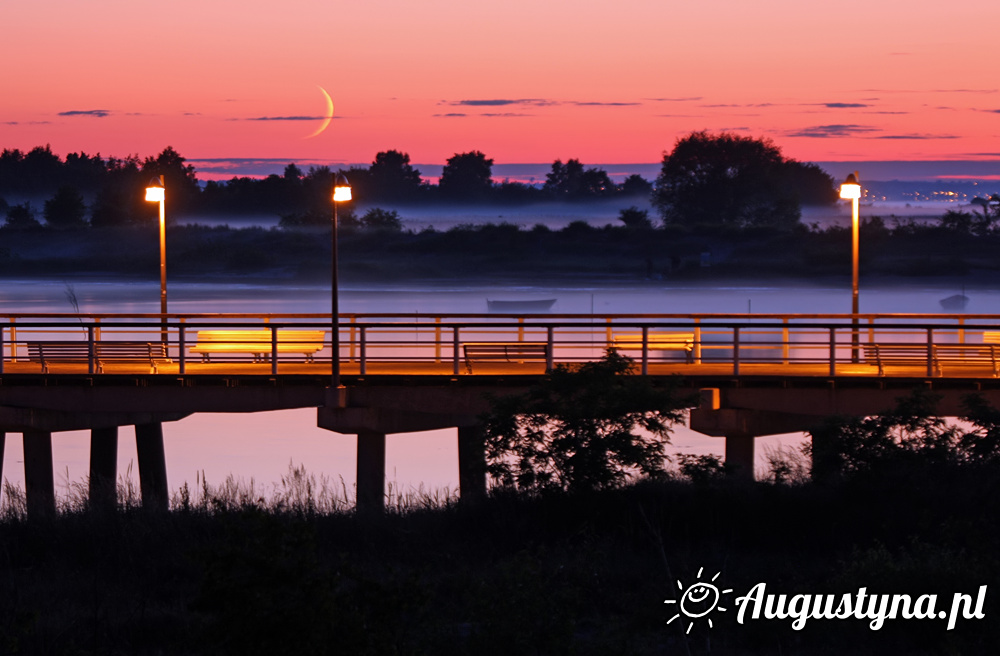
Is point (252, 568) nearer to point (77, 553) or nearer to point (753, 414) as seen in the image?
point (77, 553)

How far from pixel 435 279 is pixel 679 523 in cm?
9781

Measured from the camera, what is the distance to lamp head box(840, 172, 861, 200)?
84.3 ft

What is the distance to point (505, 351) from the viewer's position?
75.2ft

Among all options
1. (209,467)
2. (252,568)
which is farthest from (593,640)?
(209,467)

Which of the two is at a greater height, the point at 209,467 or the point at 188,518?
the point at 188,518

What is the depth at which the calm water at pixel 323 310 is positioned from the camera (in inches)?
1698

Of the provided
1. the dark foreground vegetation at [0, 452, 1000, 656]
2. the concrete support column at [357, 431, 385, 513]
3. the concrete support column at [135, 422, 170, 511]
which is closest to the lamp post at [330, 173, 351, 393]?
the concrete support column at [357, 431, 385, 513]

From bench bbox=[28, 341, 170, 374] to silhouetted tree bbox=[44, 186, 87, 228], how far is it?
3478 inches

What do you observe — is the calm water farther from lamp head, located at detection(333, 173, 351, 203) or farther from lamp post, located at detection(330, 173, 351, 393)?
lamp head, located at detection(333, 173, 351, 203)

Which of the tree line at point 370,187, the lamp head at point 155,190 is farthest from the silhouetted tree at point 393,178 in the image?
the lamp head at point 155,190

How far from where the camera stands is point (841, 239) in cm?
9788

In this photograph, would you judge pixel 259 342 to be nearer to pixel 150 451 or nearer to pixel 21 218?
pixel 150 451

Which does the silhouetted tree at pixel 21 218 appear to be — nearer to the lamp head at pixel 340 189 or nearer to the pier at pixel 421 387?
the pier at pixel 421 387

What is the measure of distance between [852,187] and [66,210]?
307 ft
